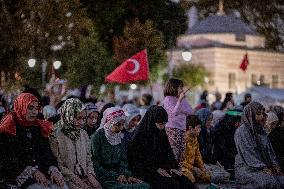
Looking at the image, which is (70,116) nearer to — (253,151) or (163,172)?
(163,172)

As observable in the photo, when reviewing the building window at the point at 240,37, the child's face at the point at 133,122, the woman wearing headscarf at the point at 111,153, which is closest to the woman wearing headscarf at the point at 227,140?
the child's face at the point at 133,122

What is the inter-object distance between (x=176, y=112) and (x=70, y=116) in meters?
3.05

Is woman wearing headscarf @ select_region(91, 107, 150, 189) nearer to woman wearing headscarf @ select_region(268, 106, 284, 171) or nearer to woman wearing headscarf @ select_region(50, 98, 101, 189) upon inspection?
woman wearing headscarf @ select_region(50, 98, 101, 189)

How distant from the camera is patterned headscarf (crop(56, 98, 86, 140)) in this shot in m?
9.64

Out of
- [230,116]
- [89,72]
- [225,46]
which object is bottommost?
[230,116]

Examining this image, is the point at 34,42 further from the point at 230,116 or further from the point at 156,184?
the point at 156,184

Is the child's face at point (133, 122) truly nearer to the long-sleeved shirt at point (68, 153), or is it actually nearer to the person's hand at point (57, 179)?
the long-sleeved shirt at point (68, 153)

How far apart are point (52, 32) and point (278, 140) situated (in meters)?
22.5

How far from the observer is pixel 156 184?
1073cm

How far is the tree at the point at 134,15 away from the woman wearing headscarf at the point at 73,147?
31.2m

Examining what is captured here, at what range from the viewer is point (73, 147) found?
9.70 m

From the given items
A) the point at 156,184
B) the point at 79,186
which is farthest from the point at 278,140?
the point at 79,186

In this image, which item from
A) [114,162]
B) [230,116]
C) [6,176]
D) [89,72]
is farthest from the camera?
[89,72]

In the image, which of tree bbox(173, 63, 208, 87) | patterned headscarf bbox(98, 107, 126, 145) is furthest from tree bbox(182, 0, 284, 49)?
patterned headscarf bbox(98, 107, 126, 145)
